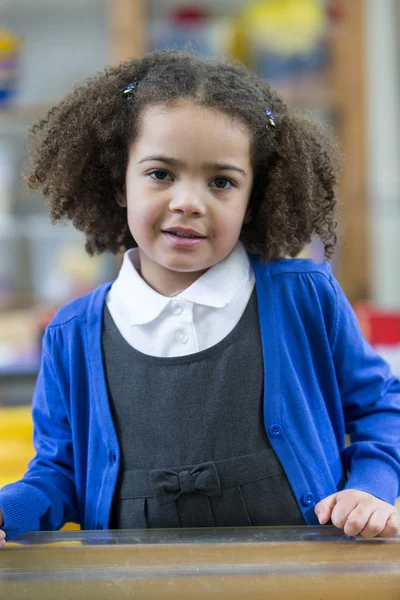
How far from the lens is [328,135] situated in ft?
2.88

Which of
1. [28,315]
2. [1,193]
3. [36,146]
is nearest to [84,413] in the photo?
[36,146]

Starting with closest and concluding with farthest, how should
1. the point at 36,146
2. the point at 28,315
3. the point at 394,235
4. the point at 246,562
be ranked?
→ 1. the point at 246,562
2. the point at 36,146
3. the point at 28,315
4. the point at 394,235

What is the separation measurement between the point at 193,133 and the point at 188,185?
0.15 feet

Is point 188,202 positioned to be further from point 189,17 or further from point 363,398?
point 189,17

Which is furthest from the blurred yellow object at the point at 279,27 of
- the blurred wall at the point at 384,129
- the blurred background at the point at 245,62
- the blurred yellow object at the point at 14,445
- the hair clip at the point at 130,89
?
the hair clip at the point at 130,89

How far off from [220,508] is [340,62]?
1.76m

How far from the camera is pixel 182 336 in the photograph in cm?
76

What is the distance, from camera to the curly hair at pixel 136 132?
30.4 inches

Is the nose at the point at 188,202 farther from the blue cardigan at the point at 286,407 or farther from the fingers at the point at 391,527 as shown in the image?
the fingers at the point at 391,527

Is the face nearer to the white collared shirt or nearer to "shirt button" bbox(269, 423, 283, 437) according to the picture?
the white collared shirt

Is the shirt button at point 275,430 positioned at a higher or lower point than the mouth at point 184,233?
lower

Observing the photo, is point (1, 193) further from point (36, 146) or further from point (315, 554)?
point (315, 554)

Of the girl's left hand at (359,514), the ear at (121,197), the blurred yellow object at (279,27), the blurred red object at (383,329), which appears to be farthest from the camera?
the blurred yellow object at (279,27)

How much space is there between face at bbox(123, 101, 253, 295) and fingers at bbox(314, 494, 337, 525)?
248mm
